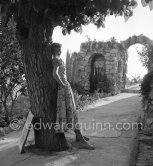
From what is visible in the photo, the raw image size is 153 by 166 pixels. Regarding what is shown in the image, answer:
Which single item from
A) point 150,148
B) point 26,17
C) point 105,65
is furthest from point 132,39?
point 26,17

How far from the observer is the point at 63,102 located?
4.47 meters

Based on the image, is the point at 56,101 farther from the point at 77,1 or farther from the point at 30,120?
the point at 77,1

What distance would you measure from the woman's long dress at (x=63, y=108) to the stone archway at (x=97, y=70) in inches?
417

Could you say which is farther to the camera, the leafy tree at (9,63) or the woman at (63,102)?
the leafy tree at (9,63)

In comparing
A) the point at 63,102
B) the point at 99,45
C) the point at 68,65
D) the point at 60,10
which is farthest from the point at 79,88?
the point at 60,10

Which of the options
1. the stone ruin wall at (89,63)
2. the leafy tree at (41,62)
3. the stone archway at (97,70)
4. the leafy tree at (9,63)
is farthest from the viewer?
the stone archway at (97,70)

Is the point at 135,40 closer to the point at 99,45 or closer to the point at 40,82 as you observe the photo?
the point at 99,45

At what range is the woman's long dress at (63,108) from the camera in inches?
172

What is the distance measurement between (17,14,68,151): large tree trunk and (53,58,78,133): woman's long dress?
85mm

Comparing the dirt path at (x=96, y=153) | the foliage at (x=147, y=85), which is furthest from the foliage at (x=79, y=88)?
the foliage at (x=147, y=85)

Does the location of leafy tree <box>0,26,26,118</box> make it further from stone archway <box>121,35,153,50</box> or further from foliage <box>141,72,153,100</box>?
stone archway <box>121,35,153,50</box>

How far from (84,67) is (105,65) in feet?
4.17

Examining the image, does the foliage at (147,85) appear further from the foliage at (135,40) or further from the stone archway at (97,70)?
the foliage at (135,40)

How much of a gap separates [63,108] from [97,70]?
11.7 metres
